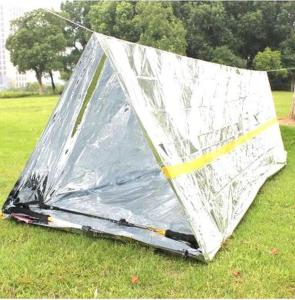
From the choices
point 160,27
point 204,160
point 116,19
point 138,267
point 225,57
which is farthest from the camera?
point 116,19

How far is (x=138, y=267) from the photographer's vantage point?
3.83 m

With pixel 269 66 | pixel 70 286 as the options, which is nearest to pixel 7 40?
pixel 269 66

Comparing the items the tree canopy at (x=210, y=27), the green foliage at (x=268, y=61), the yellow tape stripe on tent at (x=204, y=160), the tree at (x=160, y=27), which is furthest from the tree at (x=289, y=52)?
the yellow tape stripe on tent at (x=204, y=160)

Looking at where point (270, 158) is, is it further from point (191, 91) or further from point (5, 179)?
point (5, 179)

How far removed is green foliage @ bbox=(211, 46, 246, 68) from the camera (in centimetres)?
4309

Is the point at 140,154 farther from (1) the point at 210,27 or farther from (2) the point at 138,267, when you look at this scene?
(1) the point at 210,27

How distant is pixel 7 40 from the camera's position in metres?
57.2

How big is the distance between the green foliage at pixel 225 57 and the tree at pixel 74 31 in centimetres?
1435

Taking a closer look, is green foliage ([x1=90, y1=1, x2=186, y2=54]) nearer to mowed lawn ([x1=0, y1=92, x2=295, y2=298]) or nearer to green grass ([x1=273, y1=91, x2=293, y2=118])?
green grass ([x1=273, y1=91, x2=293, y2=118])

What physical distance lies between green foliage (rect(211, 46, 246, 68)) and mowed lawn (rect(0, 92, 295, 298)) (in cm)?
3935

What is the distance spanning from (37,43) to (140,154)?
52.4m

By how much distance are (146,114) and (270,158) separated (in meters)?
4.41

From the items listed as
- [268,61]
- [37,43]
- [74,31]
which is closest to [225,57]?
[268,61]

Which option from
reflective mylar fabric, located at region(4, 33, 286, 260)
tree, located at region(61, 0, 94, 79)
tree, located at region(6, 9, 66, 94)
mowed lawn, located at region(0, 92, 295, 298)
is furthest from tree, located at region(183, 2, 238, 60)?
mowed lawn, located at region(0, 92, 295, 298)
